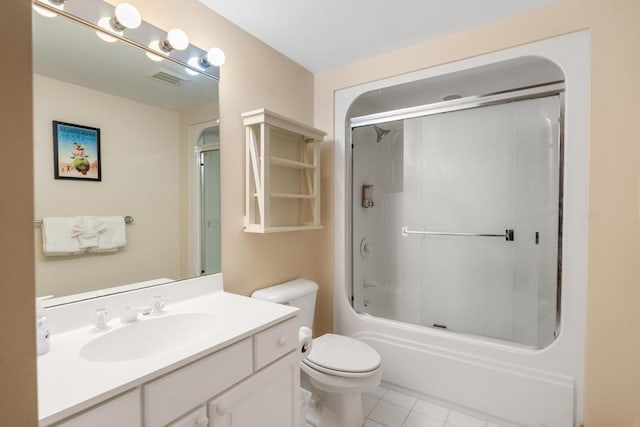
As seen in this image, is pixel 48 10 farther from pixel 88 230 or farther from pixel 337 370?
pixel 337 370

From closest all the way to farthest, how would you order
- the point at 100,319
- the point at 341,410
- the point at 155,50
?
the point at 100,319 → the point at 155,50 → the point at 341,410

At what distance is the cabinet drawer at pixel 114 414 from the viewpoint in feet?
2.22

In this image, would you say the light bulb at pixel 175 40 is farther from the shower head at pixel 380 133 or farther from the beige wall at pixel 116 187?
the shower head at pixel 380 133

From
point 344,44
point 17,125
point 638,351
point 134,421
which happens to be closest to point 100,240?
point 134,421

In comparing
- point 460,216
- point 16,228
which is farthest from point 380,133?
point 16,228

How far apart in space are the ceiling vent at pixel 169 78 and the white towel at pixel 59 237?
0.70 m

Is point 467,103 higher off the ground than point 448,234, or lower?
higher

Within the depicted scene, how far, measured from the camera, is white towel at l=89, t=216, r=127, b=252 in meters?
1.20

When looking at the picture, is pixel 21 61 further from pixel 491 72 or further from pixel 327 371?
pixel 491 72

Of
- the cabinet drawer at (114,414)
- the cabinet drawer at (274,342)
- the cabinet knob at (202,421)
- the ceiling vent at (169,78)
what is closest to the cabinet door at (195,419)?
the cabinet knob at (202,421)

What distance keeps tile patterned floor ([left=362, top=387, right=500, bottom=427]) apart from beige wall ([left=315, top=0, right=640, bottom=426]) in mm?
593

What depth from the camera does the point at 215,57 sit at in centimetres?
150

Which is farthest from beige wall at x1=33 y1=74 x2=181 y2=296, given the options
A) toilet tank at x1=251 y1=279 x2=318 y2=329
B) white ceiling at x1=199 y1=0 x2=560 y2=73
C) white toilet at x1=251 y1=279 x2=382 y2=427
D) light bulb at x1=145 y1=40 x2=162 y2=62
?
white ceiling at x1=199 y1=0 x2=560 y2=73

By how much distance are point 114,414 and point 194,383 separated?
213 millimetres
